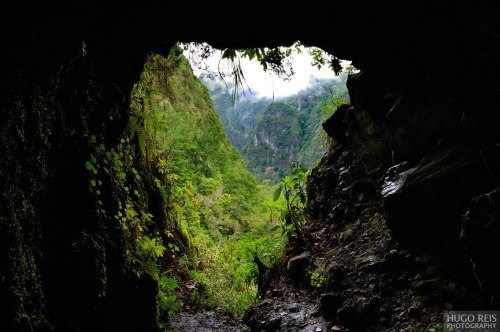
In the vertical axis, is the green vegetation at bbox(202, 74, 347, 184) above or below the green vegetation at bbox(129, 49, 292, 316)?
above

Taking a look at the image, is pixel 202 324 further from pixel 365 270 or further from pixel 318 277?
pixel 365 270

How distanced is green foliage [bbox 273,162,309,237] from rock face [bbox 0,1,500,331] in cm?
229

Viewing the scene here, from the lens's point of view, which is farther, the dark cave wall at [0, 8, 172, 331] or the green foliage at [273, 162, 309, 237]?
the green foliage at [273, 162, 309, 237]

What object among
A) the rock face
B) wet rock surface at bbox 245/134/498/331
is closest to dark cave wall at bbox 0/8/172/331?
the rock face

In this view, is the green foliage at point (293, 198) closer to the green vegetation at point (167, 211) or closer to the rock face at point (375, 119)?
the green vegetation at point (167, 211)

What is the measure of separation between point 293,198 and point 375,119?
3351mm

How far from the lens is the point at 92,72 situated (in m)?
4.27

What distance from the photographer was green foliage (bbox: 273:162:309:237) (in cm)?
878

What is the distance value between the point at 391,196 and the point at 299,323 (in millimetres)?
2434

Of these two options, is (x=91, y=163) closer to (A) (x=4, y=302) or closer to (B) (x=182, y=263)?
(A) (x=4, y=302)

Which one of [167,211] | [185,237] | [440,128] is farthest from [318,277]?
[185,237]

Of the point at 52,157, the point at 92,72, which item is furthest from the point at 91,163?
the point at 92,72

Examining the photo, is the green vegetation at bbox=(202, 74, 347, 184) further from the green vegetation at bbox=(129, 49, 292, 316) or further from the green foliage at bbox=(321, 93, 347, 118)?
the green foliage at bbox=(321, 93, 347, 118)

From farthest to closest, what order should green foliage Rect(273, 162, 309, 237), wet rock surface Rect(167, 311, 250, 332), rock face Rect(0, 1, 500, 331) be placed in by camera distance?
green foliage Rect(273, 162, 309, 237) → wet rock surface Rect(167, 311, 250, 332) → rock face Rect(0, 1, 500, 331)
